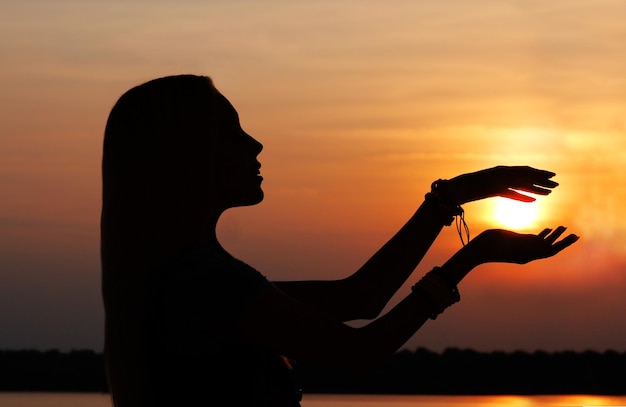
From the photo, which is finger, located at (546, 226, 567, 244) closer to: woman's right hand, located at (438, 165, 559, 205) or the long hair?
woman's right hand, located at (438, 165, 559, 205)

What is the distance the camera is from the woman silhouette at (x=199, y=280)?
4.80 m

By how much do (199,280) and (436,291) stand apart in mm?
1016

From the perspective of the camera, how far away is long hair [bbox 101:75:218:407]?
16.4ft

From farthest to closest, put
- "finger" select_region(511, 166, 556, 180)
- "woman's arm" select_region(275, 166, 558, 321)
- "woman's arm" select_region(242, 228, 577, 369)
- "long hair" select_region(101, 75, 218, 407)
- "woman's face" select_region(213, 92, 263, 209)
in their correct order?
"woman's arm" select_region(275, 166, 558, 321), "finger" select_region(511, 166, 556, 180), "woman's face" select_region(213, 92, 263, 209), "long hair" select_region(101, 75, 218, 407), "woman's arm" select_region(242, 228, 577, 369)

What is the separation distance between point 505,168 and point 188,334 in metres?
1.87

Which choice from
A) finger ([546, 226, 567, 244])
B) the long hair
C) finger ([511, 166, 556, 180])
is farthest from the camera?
finger ([511, 166, 556, 180])

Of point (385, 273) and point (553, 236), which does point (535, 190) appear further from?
point (385, 273)

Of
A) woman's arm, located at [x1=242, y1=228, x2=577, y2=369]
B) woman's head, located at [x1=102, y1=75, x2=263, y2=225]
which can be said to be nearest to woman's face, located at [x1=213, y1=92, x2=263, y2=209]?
woman's head, located at [x1=102, y1=75, x2=263, y2=225]

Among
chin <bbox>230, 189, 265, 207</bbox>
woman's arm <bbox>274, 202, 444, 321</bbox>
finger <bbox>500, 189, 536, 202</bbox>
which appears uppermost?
finger <bbox>500, 189, 536, 202</bbox>

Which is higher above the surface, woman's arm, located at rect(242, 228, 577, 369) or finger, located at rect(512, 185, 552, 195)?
finger, located at rect(512, 185, 552, 195)

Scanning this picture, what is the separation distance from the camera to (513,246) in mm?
5344

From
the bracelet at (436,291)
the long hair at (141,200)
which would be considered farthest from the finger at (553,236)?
the long hair at (141,200)

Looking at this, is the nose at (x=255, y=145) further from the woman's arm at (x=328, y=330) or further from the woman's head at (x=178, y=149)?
the woman's arm at (x=328, y=330)

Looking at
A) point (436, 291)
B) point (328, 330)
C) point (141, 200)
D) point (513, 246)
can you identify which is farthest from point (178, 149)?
point (513, 246)
